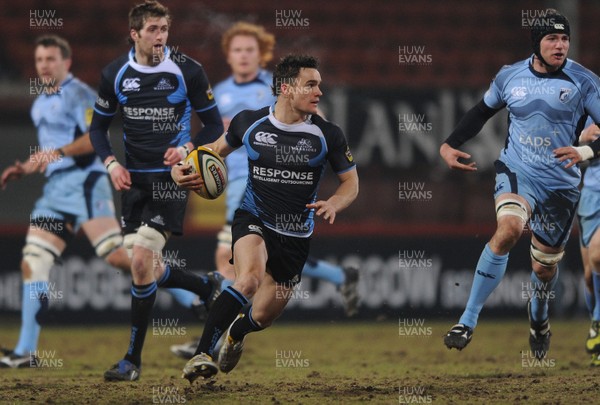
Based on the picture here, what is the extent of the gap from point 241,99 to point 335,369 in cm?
314

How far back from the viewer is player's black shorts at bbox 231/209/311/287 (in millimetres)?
7625

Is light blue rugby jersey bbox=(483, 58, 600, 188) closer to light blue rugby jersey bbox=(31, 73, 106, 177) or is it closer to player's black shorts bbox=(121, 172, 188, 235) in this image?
player's black shorts bbox=(121, 172, 188, 235)

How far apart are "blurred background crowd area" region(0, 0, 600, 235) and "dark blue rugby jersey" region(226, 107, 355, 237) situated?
6.23m

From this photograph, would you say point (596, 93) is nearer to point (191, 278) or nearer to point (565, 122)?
point (565, 122)

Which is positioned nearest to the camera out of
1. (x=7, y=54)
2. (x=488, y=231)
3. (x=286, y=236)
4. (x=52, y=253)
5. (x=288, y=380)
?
(x=286, y=236)

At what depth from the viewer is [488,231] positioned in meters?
14.0

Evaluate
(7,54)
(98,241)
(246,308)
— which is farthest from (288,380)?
(7,54)

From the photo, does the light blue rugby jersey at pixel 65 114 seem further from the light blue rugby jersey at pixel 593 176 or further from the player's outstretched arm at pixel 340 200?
the light blue rugby jersey at pixel 593 176

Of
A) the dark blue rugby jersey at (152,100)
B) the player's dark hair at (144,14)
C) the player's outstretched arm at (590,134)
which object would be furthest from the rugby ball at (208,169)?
the player's outstretched arm at (590,134)

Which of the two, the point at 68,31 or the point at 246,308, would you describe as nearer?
the point at 246,308

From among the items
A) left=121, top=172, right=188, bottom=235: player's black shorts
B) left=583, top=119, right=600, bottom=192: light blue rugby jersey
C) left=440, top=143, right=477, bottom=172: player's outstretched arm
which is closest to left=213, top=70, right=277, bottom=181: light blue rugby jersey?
left=121, top=172, right=188, bottom=235: player's black shorts

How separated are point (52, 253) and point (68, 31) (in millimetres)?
7534

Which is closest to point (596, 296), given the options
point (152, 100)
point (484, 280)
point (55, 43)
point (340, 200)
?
point (484, 280)

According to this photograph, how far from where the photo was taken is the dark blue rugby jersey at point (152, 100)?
8.52 meters
